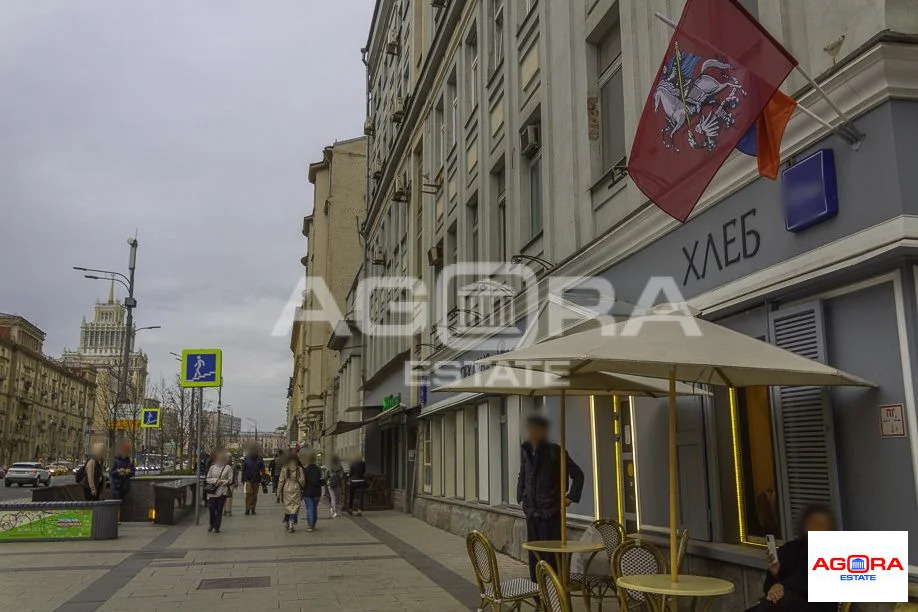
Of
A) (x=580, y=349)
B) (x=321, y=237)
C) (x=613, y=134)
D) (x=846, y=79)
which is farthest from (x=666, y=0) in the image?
(x=321, y=237)

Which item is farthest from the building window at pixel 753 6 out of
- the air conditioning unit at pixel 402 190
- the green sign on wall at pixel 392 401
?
the air conditioning unit at pixel 402 190

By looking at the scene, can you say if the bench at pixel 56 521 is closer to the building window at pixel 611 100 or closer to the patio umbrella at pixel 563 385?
the patio umbrella at pixel 563 385

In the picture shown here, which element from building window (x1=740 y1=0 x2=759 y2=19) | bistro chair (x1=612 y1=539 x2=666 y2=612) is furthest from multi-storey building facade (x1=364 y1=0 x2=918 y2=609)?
bistro chair (x1=612 y1=539 x2=666 y2=612)

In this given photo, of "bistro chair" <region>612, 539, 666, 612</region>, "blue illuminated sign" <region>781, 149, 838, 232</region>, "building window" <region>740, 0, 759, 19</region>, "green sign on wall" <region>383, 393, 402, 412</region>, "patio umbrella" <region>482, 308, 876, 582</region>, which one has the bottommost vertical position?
"bistro chair" <region>612, 539, 666, 612</region>

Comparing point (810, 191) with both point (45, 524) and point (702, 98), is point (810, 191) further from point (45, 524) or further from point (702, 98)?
point (45, 524)

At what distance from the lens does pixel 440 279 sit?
21438mm

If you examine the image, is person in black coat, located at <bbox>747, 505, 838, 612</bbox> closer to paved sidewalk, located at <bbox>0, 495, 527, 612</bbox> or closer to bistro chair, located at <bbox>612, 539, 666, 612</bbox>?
bistro chair, located at <bbox>612, 539, 666, 612</bbox>

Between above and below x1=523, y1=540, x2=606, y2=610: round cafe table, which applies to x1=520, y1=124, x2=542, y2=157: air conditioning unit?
above

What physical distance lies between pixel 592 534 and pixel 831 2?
17.4 ft

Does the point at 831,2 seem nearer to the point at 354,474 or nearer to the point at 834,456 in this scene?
the point at 834,456

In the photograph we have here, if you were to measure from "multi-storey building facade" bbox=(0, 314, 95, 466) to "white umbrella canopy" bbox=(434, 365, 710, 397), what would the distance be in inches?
3842

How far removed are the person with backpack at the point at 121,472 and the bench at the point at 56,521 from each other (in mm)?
2266

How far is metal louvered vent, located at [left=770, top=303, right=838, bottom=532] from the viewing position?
6.41 metres

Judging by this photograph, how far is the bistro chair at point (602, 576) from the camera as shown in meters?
7.76
